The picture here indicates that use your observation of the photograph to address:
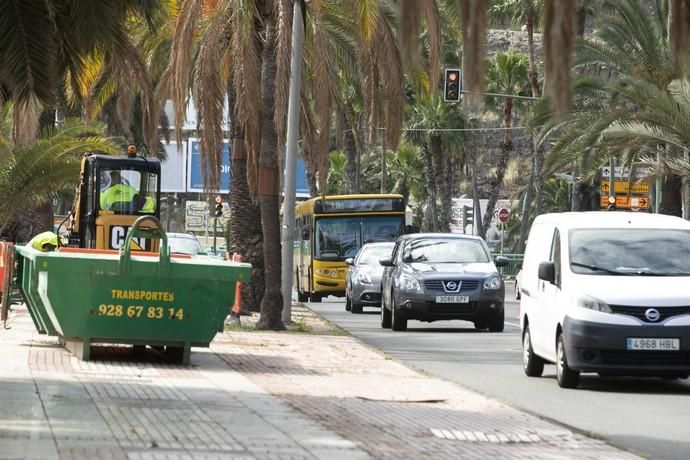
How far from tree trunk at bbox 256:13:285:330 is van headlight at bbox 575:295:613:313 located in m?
10.1

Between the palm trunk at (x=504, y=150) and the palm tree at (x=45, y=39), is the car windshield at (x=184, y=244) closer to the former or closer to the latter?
the palm tree at (x=45, y=39)

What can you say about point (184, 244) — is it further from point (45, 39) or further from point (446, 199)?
point (446, 199)

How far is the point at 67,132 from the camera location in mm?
29781

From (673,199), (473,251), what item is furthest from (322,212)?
(473,251)

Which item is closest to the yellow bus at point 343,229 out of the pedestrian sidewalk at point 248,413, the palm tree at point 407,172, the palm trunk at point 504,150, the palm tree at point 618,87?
the palm tree at point 618,87

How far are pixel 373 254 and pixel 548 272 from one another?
18.1 m

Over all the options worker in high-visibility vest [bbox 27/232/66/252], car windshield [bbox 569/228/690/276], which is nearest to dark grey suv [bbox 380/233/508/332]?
worker in high-visibility vest [bbox 27/232/66/252]

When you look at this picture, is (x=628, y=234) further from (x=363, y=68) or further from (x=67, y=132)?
(x=67, y=132)

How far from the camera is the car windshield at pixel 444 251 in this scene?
1042 inches

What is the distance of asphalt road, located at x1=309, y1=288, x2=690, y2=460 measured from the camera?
10938 millimetres

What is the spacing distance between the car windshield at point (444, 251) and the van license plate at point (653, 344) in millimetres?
12308

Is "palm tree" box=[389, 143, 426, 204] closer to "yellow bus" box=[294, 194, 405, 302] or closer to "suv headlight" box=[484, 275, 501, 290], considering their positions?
"yellow bus" box=[294, 194, 405, 302]

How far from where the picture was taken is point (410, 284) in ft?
83.3

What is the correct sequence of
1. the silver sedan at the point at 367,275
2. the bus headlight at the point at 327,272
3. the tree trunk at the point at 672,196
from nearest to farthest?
the silver sedan at the point at 367,275 < the tree trunk at the point at 672,196 < the bus headlight at the point at 327,272
